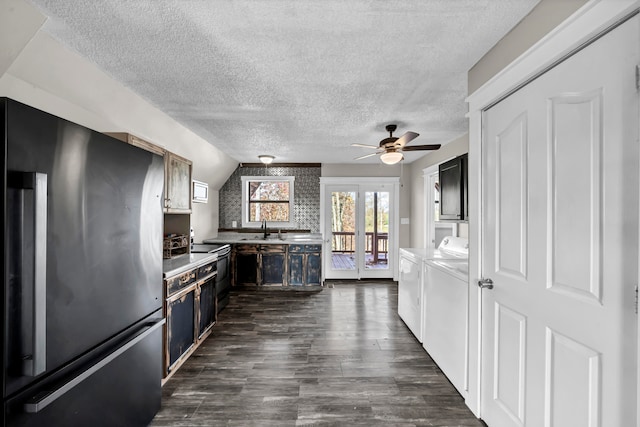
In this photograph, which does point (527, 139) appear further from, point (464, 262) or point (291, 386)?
point (291, 386)

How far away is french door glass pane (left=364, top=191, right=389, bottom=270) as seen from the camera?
5844 millimetres

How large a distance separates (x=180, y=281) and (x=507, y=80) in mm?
2727

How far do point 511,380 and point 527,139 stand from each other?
1.32 metres

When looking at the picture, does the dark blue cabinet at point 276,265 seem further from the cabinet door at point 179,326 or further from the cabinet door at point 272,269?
the cabinet door at point 179,326

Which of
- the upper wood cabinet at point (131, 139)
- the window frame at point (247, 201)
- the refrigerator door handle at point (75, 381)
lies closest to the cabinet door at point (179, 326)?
the refrigerator door handle at point (75, 381)

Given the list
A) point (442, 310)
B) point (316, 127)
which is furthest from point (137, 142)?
point (442, 310)

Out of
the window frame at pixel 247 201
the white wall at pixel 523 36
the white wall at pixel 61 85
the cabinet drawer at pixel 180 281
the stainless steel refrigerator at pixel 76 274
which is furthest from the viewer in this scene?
the window frame at pixel 247 201

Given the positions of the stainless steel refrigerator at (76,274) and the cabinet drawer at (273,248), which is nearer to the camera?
the stainless steel refrigerator at (76,274)

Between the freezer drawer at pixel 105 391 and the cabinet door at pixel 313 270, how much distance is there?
10.7 ft

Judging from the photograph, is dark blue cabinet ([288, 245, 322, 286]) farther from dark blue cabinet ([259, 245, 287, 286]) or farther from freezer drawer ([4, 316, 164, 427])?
freezer drawer ([4, 316, 164, 427])

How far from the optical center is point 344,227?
19.2 ft

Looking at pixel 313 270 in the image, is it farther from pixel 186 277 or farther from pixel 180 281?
pixel 180 281

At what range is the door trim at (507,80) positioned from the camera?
3.58 feet

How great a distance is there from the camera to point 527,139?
1516mm
